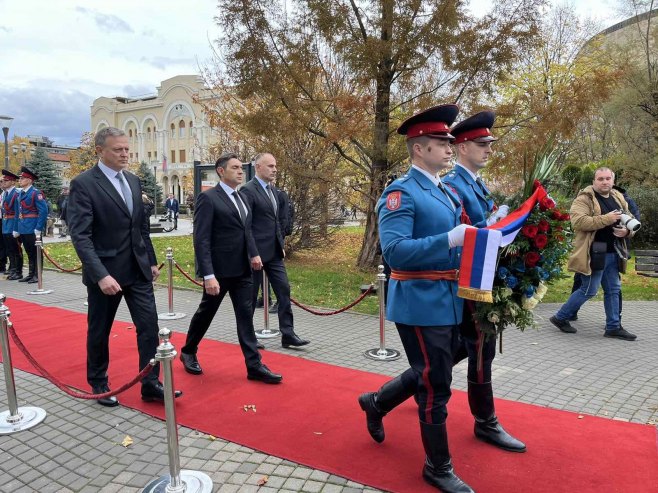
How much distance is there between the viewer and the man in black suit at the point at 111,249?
413 centimetres

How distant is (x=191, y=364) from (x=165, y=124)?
69307 millimetres

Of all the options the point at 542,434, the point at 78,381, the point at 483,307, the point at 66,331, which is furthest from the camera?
the point at 66,331

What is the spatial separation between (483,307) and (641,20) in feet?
81.8

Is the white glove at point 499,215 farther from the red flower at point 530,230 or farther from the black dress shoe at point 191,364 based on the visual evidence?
the black dress shoe at point 191,364

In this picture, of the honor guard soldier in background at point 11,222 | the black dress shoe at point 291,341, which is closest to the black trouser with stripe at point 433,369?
the black dress shoe at point 291,341

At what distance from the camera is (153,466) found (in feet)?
11.3

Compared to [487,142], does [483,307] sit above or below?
below

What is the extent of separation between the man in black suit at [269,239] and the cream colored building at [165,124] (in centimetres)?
5851

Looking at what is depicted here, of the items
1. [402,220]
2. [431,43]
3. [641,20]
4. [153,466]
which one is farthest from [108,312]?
[641,20]

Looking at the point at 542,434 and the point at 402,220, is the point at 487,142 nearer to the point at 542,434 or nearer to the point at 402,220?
the point at 402,220

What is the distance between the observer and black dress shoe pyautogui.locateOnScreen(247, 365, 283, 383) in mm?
4859

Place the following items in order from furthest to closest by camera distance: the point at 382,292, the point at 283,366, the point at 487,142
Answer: the point at 382,292 → the point at 283,366 → the point at 487,142

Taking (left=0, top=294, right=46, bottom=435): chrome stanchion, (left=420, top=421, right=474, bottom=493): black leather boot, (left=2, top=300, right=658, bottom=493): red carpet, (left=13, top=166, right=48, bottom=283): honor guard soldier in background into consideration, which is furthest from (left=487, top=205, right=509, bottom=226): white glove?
(left=13, top=166, right=48, bottom=283): honor guard soldier in background

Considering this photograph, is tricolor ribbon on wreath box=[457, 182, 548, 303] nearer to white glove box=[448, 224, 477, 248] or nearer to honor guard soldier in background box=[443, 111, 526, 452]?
white glove box=[448, 224, 477, 248]
